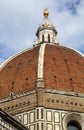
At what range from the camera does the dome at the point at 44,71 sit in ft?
122

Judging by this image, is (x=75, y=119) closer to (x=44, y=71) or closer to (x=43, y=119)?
(x=43, y=119)

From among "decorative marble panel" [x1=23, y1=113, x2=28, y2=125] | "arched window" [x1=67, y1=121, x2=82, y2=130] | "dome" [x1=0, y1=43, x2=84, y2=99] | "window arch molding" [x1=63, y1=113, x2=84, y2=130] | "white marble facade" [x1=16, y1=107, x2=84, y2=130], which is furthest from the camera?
"dome" [x1=0, y1=43, x2=84, y2=99]

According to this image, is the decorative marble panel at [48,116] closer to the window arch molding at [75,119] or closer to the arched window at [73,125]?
the window arch molding at [75,119]

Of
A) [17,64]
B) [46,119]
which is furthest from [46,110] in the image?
[17,64]

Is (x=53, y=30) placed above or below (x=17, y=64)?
above

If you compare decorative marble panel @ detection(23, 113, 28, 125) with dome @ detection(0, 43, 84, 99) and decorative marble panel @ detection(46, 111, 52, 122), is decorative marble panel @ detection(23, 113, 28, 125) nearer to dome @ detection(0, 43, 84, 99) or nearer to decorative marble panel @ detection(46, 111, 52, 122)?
decorative marble panel @ detection(46, 111, 52, 122)

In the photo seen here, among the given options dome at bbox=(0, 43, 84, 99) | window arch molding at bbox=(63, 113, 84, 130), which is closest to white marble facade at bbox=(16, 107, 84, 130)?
window arch molding at bbox=(63, 113, 84, 130)

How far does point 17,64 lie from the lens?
131 feet

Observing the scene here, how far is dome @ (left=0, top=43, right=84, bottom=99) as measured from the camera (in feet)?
122

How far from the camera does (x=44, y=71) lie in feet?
124

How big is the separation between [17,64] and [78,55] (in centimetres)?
546

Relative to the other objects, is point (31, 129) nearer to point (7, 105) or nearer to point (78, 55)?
Answer: point (7, 105)

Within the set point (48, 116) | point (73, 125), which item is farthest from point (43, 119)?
point (73, 125)

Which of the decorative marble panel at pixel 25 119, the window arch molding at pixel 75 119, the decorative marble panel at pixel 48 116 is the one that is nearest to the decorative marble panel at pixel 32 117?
the decorative marble panel at pixel 25 119
